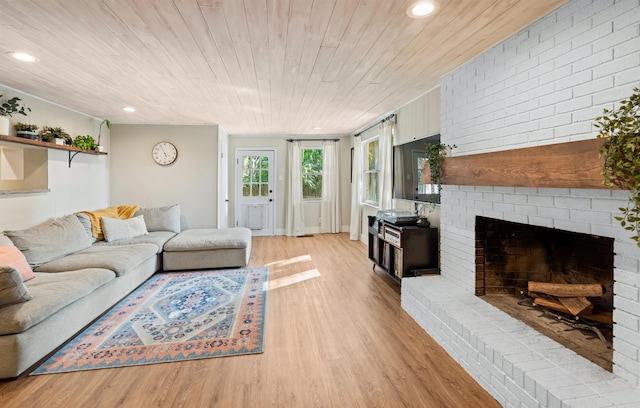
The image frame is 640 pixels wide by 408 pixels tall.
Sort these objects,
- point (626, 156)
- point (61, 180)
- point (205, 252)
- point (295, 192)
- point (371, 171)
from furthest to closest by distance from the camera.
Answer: point (295, 192) < point (371, 171) < point (205, 252) < point (61, 180) < point (626, 156)

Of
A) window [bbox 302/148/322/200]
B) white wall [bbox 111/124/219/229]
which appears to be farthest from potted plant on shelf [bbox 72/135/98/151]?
window [bbox 302/148/322/200]

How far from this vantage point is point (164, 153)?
18.3 ft

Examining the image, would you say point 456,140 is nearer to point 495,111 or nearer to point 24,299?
point 495,111

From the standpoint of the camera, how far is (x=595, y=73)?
1732 mm

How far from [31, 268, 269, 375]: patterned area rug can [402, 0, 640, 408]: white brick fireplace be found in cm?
158

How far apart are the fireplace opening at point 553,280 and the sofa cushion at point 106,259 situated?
335cm

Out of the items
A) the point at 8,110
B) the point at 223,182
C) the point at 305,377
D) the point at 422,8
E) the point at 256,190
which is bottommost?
the point at 305,377

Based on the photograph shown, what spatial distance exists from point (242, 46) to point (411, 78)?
1.68 metres

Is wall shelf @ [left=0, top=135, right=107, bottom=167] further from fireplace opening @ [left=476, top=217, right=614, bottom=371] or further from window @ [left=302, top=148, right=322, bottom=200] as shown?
fireplace opening @ [left=476, top=217, right=614, bottom=371]

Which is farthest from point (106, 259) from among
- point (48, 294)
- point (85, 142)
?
point (85, 142)

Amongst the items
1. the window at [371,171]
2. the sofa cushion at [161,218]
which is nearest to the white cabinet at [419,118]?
the window at [371,171]

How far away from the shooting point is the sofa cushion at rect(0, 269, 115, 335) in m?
2.03

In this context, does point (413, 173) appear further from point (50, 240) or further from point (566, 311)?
point (50, 240)

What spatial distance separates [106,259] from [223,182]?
132 inches
